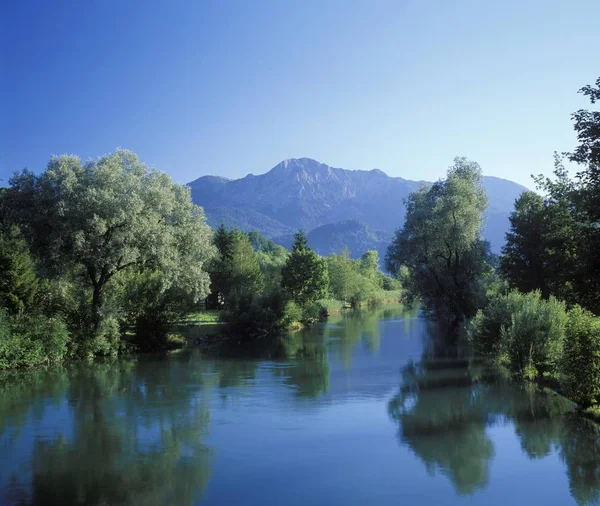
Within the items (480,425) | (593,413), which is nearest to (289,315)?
(480,425)

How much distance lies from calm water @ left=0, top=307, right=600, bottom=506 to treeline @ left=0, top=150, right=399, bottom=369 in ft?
13.9

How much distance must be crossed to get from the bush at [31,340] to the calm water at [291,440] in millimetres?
2137

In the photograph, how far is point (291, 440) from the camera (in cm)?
1705

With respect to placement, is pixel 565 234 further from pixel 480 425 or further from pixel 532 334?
pixel 480 425

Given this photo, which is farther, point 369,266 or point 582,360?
point 369,266

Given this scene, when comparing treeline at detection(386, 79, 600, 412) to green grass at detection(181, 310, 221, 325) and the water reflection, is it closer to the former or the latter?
the water reflection

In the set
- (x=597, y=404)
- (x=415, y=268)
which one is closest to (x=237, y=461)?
(x=597, y=404)

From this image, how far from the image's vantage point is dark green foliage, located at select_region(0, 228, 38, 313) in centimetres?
2903

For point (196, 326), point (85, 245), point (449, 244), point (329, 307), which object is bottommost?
point (196, 326)

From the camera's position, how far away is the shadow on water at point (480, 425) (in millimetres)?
14148

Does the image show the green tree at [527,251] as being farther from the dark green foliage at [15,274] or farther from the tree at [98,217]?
the dark green foliage at [15,274]

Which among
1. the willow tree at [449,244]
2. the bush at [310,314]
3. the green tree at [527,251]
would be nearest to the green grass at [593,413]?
the green tree at [527,251]

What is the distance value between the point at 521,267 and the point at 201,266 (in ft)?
85.9

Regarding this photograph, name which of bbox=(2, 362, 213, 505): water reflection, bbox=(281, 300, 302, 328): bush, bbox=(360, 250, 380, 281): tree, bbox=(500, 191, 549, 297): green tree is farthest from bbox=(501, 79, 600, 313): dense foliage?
bbox=(360, 250, 380, 281): tree
